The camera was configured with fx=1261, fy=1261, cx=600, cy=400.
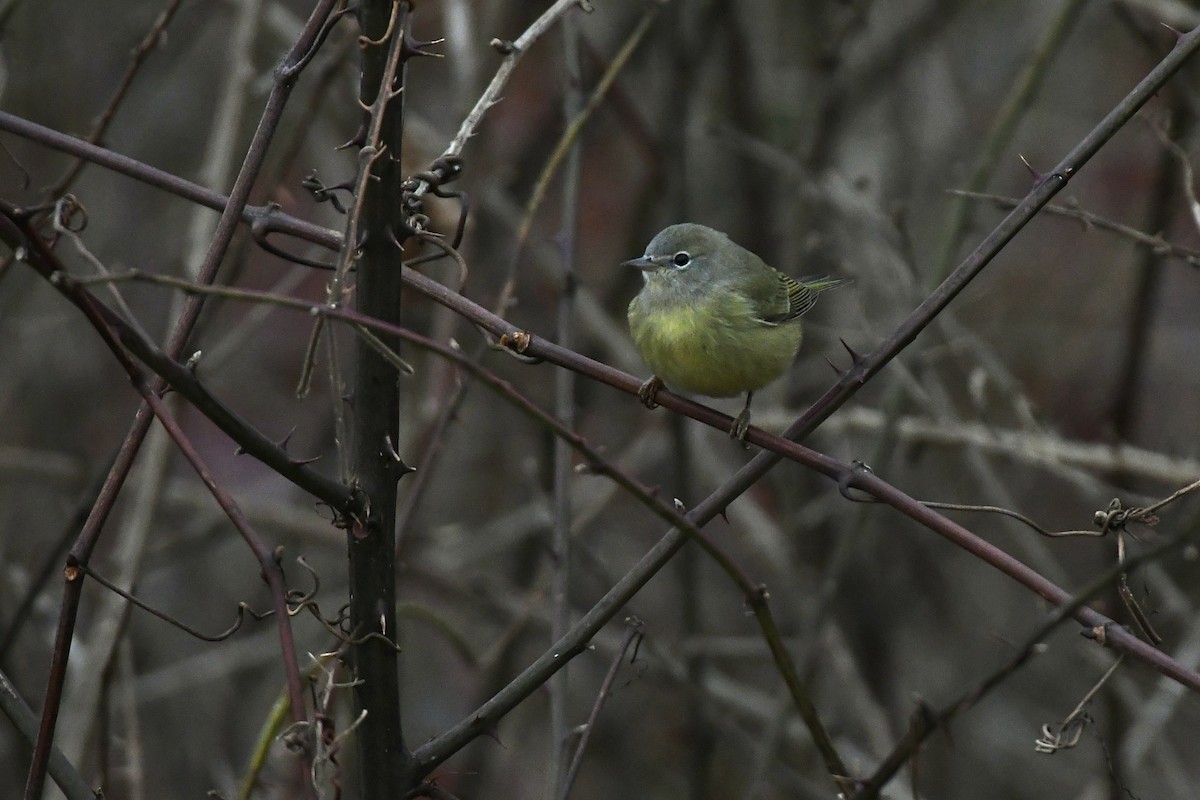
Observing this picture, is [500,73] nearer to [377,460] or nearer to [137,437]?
[377,460]

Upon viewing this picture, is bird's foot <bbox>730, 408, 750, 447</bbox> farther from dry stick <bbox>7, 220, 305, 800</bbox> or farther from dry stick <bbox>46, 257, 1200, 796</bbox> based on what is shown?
dry stick <bbox>7, 220, 305, 800</bbox>

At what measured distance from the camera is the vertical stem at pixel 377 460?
7.54 feet

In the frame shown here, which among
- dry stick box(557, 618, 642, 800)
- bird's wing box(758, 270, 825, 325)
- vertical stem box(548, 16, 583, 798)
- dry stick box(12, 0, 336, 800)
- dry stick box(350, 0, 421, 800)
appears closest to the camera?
dry stick box(12, 0, 336, 800)

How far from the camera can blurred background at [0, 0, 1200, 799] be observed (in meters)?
5.60

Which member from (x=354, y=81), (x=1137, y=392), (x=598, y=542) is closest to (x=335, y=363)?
(x=354, y=81)

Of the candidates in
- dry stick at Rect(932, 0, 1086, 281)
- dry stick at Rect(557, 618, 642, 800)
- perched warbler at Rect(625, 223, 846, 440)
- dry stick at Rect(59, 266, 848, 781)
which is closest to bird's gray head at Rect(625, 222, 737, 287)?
perched warbler at Rect(625, 223, 846, 440)

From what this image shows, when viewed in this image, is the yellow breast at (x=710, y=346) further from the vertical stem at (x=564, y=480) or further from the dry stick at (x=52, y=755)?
the dry stick at (x=52, y=755)

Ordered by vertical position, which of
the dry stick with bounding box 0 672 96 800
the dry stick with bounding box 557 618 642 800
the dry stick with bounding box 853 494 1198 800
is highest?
the dry stick with bounding box 0 672 96 800

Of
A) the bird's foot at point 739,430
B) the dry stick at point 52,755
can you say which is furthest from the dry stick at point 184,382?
the bird's foot at point 739,430

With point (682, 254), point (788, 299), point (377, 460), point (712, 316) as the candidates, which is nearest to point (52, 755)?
point (377, 460)

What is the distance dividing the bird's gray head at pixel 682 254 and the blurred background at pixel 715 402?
550mm

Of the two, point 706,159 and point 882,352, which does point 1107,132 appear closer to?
point 882,352

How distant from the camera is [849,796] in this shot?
2.31 metres

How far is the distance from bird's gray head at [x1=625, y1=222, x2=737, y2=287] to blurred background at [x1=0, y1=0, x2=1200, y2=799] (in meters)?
0.55
